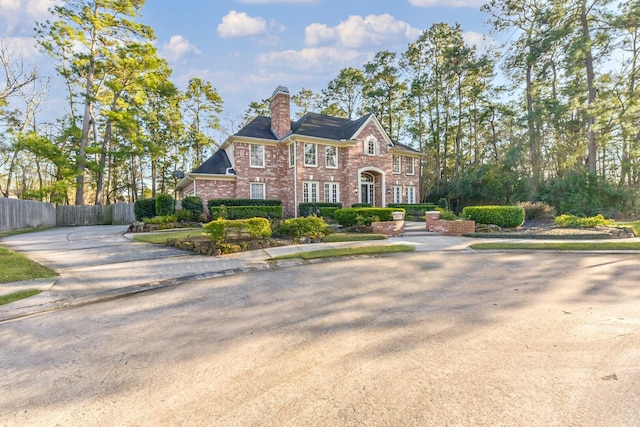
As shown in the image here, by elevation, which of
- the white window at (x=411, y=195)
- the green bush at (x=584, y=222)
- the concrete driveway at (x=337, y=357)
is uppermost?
the white window at (x=411, y=195)

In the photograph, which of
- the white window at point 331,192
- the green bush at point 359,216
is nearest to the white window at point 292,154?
the white window at point 331,192

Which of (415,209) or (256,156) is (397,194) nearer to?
(415,209)

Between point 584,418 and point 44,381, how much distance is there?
3982 millimetres

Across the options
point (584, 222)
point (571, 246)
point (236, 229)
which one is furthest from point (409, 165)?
A: point (236, 229)

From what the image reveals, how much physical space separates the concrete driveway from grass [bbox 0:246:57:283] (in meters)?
2.57

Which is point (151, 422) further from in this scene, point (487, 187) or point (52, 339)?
point (487, 187)

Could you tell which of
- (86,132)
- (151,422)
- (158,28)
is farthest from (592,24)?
(86,132)

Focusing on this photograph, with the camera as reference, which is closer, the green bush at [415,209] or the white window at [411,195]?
the green bush at [415,209]

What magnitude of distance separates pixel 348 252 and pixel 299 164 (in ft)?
38.8

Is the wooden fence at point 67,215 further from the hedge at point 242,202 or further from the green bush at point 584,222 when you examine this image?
the green bush at point 584,222

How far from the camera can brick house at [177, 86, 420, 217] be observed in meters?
19.0

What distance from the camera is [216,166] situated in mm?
19438

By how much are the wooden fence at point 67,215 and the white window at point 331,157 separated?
546 inches

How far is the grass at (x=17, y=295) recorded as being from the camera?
4.62m
